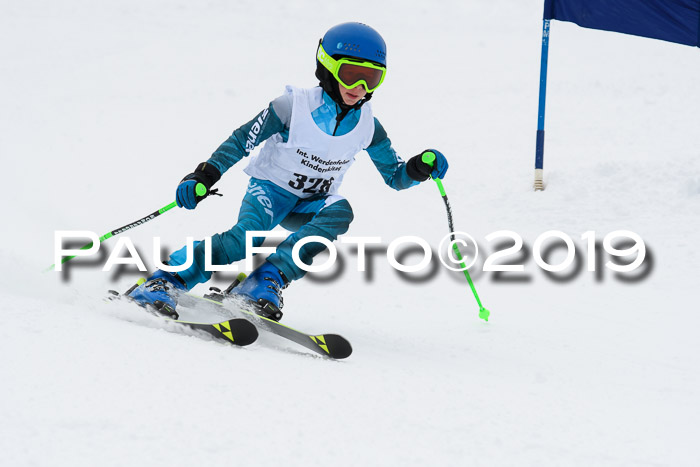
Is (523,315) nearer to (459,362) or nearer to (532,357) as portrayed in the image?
(532,357)

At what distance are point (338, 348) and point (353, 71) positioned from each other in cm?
152

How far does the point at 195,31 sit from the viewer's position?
584 inches

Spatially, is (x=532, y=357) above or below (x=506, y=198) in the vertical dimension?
below

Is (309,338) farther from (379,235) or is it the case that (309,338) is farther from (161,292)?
(379,235)

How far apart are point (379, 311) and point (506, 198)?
315 centimetres

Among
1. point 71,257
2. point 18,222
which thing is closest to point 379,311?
point 71,257

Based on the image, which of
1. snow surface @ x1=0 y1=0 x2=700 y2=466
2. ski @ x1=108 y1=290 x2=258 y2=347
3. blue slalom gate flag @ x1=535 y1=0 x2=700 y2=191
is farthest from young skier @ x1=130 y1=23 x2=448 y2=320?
blue slalom gate flag @ x1=535 y1=0 x2=700 y2=191

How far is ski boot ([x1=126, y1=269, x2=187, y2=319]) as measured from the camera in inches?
139

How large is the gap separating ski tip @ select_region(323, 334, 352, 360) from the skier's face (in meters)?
1.40

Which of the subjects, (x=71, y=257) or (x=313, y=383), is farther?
(x=71, y=257)

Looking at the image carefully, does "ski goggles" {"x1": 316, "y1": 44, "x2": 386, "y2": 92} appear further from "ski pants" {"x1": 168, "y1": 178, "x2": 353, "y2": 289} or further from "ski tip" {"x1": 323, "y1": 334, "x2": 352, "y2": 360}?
"ski tip" {"x1": 323, "y1": 334, "x2": 352, "y2": 360}

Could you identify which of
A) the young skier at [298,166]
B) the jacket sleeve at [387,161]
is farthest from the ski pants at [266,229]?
the jacket sleeve at [387,161]

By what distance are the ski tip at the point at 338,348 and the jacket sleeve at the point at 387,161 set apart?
140 cm

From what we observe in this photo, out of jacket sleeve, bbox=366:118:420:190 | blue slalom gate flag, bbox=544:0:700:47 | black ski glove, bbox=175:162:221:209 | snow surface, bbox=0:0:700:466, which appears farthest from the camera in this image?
blue slalom gate flag, bbox=544:0:700:47
